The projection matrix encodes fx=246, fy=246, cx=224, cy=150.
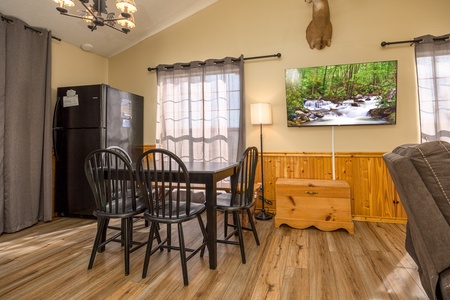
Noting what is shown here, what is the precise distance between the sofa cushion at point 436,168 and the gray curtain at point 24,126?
370 centimetres

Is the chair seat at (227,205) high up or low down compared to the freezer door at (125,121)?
down

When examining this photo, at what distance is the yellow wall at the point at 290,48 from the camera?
3.09 m

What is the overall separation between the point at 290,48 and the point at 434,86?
1.79 meters

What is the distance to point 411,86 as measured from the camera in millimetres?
3074

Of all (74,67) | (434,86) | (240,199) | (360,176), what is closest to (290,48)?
(434,86)

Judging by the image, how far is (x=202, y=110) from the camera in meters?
3.70

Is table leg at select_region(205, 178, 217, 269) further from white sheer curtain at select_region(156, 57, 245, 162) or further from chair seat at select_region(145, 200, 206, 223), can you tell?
white sheer curtain at select_region(156, 57, 245, 162)

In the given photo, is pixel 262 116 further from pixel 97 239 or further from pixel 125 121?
pixel 97 239

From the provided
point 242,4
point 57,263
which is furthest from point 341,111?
point 57,263

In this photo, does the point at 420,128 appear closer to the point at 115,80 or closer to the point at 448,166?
the point at 448,166

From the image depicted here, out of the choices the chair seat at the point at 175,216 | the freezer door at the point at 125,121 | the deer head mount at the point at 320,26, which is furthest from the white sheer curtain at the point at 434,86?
the freezer door at the point at 125,121

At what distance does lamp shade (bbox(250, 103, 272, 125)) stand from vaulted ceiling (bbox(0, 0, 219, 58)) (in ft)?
6.26

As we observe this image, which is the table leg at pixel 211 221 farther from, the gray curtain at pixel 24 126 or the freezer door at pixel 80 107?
the gray curtain at pixel 24 126

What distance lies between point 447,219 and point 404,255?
1300 mm
